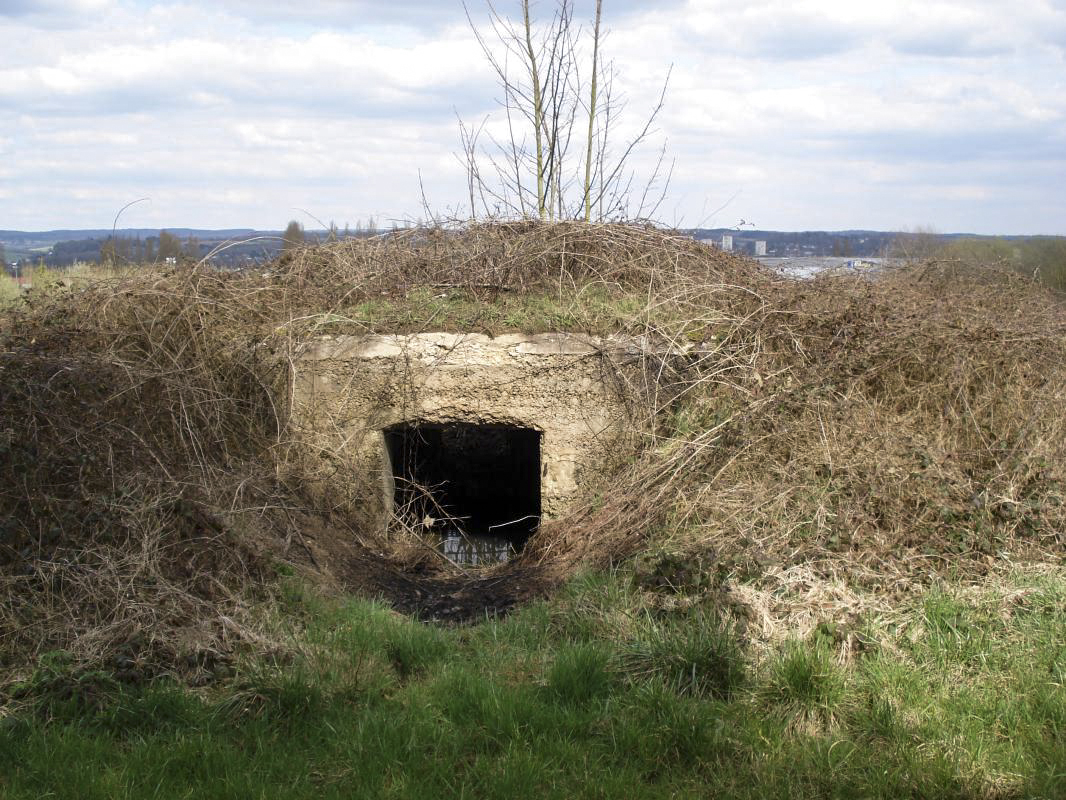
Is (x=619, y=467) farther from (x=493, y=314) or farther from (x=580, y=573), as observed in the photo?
(x=493, y=314)

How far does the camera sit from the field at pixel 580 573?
129 inches

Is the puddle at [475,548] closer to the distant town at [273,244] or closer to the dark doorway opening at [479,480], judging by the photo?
the dark doorway opening at [479,480]

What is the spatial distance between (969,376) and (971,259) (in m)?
3.18

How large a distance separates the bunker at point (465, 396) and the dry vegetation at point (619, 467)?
18cm

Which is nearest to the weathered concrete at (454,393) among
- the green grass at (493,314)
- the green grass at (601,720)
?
the green grass at (493,314)

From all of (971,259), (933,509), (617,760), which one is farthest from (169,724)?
(971,259)

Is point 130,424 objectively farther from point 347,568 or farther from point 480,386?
point 480,386

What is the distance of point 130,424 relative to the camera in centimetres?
503

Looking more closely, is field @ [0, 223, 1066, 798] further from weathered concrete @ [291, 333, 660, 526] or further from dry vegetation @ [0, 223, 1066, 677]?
weathered concrete @ [291, 333, 660, 526]

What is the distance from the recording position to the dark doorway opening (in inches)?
321

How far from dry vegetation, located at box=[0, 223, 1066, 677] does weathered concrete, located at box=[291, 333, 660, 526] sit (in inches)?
7.5

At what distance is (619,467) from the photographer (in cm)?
620

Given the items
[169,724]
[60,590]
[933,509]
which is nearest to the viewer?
[169,724]

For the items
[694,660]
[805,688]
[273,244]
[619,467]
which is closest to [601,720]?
[694,660]
